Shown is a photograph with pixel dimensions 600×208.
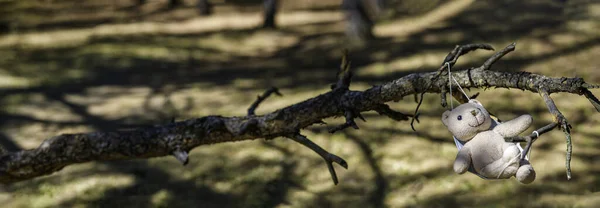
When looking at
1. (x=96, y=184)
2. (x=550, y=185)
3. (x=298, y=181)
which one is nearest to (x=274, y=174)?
(x=298, y=181)

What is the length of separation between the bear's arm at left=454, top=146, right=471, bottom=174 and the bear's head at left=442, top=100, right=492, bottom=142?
7 centimetres

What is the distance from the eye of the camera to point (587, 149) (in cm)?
646

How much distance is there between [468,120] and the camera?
2.50 m

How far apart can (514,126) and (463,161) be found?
0.29 m

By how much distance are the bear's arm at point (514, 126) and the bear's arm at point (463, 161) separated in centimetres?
18

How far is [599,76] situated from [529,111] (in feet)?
4.39

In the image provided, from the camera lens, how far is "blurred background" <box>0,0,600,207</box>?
652 cm

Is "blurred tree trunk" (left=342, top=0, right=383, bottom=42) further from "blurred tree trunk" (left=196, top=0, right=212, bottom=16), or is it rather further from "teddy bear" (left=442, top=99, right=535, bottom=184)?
"teddy bear" (left=442, top=99, right=535, bottom=184)

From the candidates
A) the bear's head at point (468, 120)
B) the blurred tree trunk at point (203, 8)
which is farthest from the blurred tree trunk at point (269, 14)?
the bear's head at point (468, 120)

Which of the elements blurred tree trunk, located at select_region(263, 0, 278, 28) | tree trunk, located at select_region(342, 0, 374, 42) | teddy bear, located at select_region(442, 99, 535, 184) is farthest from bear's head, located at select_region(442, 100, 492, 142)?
blurred tree trunk, located at select_region(263, 0, 278, 28)

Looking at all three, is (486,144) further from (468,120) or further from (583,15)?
(583,15)

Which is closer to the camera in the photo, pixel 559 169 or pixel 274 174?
pixel 559 169

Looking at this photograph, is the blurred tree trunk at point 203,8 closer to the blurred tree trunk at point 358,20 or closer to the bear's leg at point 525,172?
the blurred tree trunk at point 358,20

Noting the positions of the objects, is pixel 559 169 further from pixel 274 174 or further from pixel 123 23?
pixel 123 23
